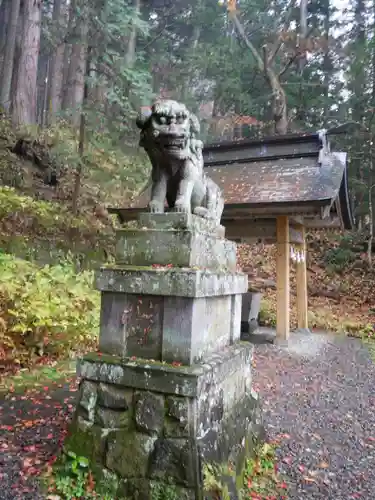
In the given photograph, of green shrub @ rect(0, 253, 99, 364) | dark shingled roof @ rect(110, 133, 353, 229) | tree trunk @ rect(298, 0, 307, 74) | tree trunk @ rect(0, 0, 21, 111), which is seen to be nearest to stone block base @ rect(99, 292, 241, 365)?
green shrub @ rect(0, 253, 99, 364)

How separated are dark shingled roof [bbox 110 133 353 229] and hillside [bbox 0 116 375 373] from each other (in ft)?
5.15

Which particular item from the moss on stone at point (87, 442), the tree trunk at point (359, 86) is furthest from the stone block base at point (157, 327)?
the tree trunk at point (359, 86)

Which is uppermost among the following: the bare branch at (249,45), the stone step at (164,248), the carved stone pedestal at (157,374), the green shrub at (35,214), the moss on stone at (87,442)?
the bare branch at (249,45)

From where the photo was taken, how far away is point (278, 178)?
7.41 m

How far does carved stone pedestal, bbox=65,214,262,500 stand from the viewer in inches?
92.0

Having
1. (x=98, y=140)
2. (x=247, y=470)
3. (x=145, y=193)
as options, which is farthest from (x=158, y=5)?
(x=247, y=470)

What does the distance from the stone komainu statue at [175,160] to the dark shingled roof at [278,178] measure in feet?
12.3

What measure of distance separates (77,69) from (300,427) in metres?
12.3

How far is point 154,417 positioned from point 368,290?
12.0 m

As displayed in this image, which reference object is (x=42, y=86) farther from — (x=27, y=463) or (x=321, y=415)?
(x=27, y=463)

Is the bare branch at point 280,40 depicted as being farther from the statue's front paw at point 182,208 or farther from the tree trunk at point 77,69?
the statue's front paw at point 182,208

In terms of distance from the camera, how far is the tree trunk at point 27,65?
10.3 m

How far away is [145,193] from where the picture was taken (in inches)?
316

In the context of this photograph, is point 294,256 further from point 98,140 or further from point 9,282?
point 98,140
